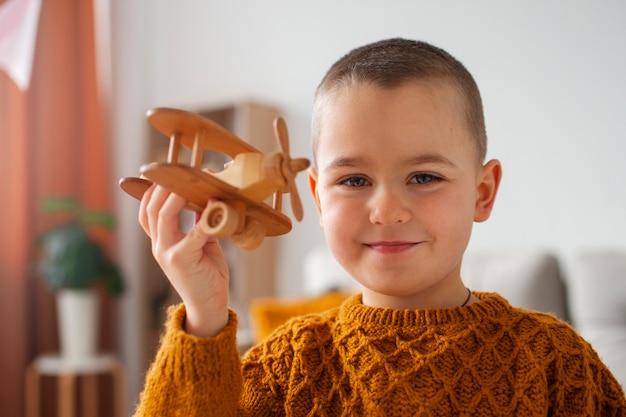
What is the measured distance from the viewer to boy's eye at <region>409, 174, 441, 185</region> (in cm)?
94

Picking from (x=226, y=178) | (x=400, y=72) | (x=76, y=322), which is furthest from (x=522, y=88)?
(x=76, y=322)

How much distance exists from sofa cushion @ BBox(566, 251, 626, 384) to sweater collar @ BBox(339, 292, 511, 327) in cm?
131

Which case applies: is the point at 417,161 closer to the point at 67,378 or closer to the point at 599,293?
the point at 599,293

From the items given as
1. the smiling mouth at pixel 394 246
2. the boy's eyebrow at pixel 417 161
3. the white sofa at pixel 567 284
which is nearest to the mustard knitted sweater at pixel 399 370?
the smiling mouth at pixel 394 246

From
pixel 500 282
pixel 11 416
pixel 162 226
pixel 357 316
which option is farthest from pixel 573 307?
pixel 11 416

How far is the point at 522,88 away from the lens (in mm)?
2912

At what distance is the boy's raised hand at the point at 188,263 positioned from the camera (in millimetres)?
890

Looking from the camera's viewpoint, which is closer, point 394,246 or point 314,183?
point 394,246

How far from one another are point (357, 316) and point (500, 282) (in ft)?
5.09

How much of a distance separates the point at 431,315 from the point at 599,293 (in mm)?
1522

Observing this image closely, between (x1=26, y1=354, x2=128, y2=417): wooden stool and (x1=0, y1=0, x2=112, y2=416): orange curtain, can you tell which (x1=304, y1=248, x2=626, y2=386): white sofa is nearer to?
(x1=26, y1=354, x2=128, y2=417): wooden stool

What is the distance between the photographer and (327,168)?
38.1 inches

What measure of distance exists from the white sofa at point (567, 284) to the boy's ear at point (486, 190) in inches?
46.6

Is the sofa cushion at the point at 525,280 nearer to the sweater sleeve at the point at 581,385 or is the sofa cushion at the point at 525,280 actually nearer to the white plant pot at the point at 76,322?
the sweater sleeve at the point at 581,385
